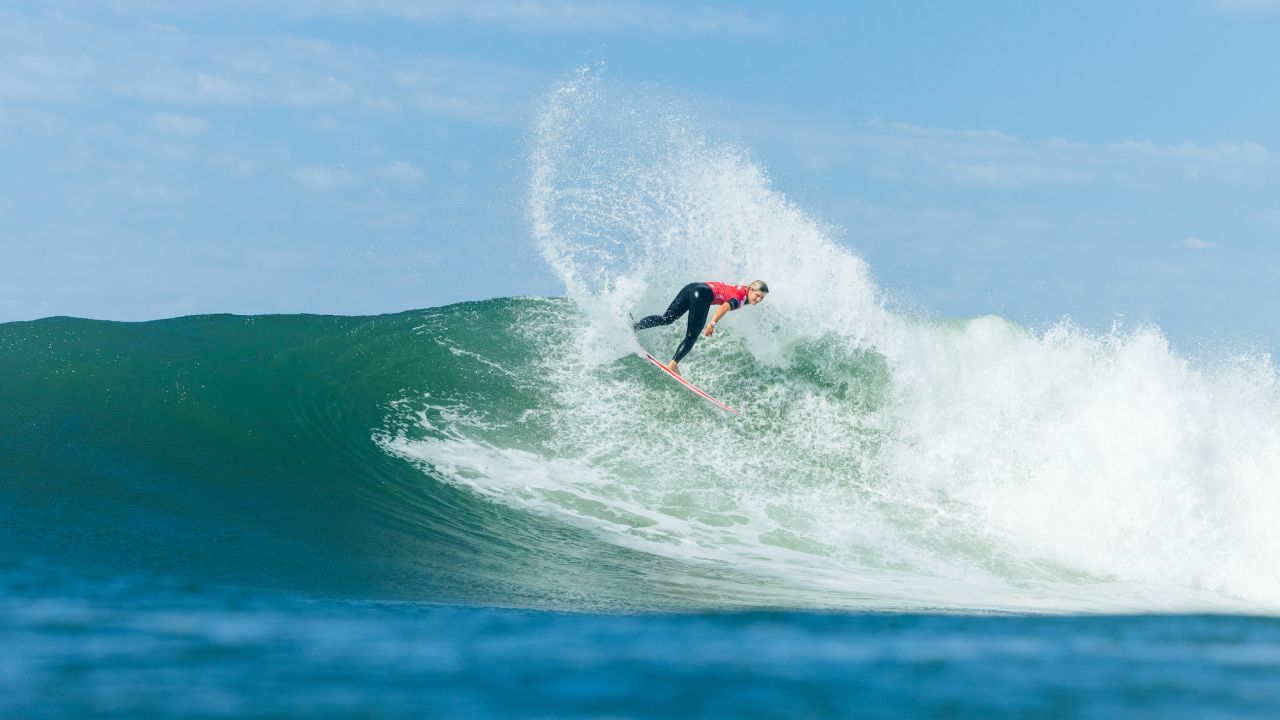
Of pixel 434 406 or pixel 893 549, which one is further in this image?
pixel 434 406

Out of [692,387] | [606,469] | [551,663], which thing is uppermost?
[692,387]

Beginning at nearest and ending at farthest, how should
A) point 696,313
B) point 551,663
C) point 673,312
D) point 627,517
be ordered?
point 551,663, point 627,517, point 696,313, point 673,312

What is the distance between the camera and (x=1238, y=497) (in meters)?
8.55

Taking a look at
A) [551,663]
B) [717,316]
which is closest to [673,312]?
[717,316]

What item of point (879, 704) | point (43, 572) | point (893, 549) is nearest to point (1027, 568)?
point (893, 549)

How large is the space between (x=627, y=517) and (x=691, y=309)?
11.5 ft

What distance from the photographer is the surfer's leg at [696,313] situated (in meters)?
10.2

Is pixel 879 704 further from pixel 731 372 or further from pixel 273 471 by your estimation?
pixel 731 372

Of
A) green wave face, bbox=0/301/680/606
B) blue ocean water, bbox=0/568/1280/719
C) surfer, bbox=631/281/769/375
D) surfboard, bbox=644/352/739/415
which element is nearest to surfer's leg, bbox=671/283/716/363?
surfer, bbox=631/281/769/375

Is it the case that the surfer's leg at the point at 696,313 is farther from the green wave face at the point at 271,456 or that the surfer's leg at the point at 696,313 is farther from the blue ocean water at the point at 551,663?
the blue ocean water at the point at 551,663

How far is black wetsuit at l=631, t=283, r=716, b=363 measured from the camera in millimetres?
10234

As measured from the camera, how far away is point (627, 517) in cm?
738

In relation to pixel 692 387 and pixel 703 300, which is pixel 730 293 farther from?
pixel 692 387

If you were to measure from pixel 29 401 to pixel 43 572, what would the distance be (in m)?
4.76
